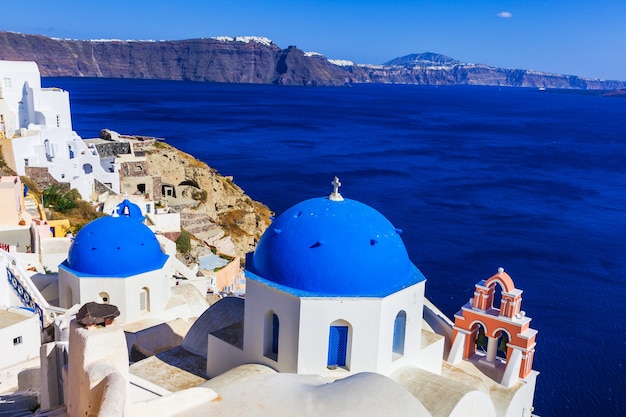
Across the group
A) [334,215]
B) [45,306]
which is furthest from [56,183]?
[334,215]

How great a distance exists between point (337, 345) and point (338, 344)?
2 centimetres

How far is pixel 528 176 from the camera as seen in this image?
202ft

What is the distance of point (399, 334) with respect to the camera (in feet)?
36.5

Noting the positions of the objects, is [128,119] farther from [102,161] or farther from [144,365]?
[144,365]

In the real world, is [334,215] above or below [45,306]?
above

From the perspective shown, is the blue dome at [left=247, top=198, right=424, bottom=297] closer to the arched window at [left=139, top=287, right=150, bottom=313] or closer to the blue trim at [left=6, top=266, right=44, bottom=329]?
the arched window at [left=139, top=287, right=150, bottom=313]

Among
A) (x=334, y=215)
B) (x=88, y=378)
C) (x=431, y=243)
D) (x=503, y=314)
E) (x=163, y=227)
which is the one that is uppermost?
(x=334, y=215)

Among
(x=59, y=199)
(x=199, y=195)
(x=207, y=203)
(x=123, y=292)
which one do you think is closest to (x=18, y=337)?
(x=123, y=292)

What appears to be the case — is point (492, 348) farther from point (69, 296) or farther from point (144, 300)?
point (69, 296)

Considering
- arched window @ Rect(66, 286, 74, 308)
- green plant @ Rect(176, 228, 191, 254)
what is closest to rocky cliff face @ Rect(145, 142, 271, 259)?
green plant @ Rect(176, 228, 191, 254)

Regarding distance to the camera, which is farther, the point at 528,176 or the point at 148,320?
the point at 528,176

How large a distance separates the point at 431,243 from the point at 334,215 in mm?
29979

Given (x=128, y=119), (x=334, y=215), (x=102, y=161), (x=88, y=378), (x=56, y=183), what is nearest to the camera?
(x=88, y=378)

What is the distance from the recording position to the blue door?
1039cm
